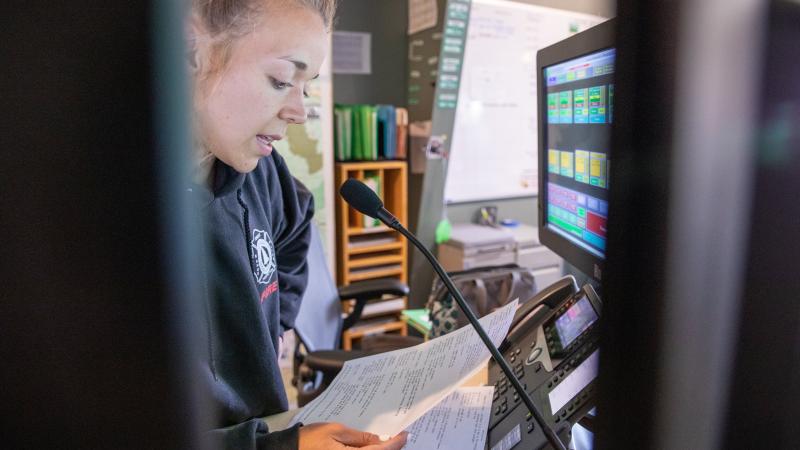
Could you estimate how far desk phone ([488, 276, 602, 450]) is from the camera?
49cm

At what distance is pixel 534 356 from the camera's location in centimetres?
62

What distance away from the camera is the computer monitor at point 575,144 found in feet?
1.89

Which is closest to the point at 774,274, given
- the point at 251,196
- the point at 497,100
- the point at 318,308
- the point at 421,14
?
the point at 251,196

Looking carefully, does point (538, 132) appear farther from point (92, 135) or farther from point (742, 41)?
point (92, 135)

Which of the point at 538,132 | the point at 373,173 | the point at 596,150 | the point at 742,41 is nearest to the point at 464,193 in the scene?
the point at 373,173

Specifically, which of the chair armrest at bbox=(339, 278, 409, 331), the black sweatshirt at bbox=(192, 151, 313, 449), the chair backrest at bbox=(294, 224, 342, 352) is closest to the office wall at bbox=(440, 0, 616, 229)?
the chair armrest at bbox=(339, 278, 409, 331)

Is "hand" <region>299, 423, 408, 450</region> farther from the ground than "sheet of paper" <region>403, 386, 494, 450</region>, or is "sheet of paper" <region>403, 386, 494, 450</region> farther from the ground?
"hand" <region>299, 423, 408, 450</region>

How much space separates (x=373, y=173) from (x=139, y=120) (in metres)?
2.45

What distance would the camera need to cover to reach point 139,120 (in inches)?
6.8

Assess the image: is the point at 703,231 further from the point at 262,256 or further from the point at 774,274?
the point at 262,256

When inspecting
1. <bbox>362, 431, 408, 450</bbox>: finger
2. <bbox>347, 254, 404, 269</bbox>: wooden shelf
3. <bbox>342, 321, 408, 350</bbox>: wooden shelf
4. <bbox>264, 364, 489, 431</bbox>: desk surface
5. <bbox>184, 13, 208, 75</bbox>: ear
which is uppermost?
<bbox>184, 13, 208, 75</bbox>: ear

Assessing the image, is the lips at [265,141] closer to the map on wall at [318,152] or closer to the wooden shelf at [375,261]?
the map on wall at [318,152]

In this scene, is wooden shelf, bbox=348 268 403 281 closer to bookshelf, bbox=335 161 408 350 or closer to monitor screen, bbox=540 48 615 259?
bookshelf, bbox=335 161 408 350

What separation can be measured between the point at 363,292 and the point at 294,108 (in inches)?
42.0
